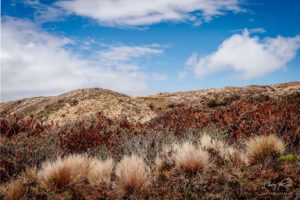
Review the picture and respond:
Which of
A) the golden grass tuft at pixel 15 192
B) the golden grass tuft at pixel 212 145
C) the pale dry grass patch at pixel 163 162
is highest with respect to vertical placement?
the golden grass tuft at pixel 212 145

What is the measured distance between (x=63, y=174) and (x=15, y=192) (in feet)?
3.52

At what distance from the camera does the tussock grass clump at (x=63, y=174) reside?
796 centimetres

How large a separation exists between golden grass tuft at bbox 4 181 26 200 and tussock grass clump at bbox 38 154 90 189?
58 centimetres

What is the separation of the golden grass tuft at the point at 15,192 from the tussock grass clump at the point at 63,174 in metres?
0.58

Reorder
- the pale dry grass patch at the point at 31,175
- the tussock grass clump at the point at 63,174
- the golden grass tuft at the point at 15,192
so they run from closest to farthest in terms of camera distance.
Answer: the golden grass tuft at the point at 15,192 < the tussock grass clump at the point at 63,174 < the pale dry grass patch at the point at 31,175

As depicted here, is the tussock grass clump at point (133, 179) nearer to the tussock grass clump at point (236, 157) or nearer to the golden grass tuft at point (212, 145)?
the tussock grass clump at point (236, 157)

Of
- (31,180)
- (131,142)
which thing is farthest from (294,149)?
(31,180)

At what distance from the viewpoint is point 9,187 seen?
7598mm

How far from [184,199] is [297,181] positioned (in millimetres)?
2188

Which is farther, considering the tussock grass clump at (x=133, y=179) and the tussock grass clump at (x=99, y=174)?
the tussock grass clump at (x=99, y=174)

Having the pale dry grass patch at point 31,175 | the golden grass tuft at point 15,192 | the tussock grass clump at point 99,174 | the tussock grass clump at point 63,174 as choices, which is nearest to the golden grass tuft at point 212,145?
the tussock grass clump at point 99,174

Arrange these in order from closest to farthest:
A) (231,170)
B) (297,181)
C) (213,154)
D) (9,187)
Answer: (297,181) → (9,187) → (231,170) → (213,154)

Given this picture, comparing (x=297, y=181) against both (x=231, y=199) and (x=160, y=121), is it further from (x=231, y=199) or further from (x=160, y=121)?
(x=160, y=121)


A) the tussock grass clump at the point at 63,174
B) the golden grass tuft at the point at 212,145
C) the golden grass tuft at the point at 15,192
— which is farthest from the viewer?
the golden grass tuft at the point at 212,145
